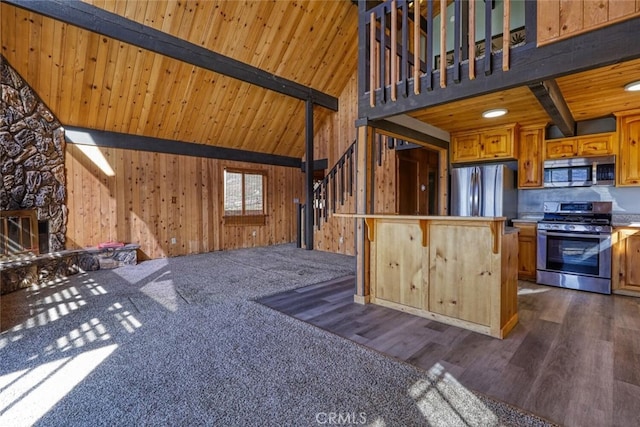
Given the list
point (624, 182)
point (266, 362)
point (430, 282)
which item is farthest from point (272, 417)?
point (624, 182)

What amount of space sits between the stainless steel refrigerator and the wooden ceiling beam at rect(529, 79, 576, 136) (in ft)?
2.85

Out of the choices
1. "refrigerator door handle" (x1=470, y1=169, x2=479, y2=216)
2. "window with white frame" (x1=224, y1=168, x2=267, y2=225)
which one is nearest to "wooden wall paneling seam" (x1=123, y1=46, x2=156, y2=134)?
"window with white frame" (x1=224, y1=168, x2=267, y2=225)

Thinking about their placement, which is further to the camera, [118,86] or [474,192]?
[118,86]

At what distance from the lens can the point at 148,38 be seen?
14.3ft

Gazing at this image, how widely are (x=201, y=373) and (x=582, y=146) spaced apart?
5.24 m

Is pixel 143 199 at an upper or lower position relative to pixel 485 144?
lower

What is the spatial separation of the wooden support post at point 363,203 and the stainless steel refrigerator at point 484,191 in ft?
6.77

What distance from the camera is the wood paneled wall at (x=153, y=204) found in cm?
545

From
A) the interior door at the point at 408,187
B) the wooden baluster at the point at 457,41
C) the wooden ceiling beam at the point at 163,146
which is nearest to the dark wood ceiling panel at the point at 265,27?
the wooden ceiling beam at the point at 163,146

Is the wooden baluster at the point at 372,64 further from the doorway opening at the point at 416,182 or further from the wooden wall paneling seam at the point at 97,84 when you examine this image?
the wooden wall paneling seam at the point at 97,84

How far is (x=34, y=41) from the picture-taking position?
4113 mm

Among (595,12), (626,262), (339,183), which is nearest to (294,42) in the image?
(339,183)

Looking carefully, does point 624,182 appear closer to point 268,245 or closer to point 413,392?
point 413,392

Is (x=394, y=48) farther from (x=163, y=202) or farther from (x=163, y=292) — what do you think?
(x=163, y=202)
